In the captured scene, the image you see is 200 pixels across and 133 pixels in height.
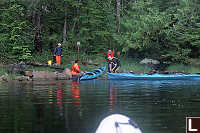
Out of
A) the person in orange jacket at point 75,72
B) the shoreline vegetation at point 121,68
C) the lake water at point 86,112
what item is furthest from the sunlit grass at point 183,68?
the lake water at point 86,112

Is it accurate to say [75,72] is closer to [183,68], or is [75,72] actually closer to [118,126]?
[183,68]

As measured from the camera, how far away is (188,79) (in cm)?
3025

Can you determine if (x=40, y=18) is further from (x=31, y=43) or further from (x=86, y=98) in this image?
(x=86, y=98)

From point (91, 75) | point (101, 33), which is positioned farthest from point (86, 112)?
point (101, 33)

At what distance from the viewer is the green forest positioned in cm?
3706

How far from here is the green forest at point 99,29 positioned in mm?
37062

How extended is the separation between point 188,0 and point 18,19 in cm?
1575

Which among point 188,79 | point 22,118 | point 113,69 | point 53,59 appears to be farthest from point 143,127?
point 53,59

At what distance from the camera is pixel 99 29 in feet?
136

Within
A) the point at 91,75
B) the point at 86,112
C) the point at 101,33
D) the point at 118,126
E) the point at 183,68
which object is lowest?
the point at 91,75

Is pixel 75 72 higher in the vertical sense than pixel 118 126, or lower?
lower

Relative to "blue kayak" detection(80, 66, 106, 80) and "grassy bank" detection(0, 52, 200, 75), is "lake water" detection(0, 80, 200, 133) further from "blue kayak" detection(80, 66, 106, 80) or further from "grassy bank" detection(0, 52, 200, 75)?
"grassy bank" detection(0, 52, 200, 75)

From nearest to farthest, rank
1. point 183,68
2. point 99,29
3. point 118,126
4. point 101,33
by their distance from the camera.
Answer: point 118,126
point 183,68
point 101,33
point 99,29

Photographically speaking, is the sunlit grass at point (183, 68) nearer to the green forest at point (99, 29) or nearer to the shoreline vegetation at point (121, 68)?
the shoreline vegetation at point (121, 68)
